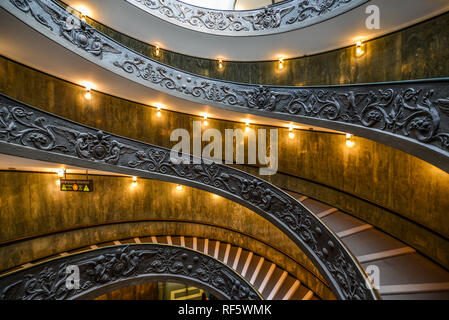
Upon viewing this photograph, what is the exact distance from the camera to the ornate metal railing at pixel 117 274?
475 centimetres

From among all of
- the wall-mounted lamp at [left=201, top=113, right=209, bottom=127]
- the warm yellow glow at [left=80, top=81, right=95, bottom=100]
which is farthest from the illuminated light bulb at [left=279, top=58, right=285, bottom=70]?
the warm yellow glow at [left=80, top=81, right=95, bottom=100]

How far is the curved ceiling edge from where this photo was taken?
7745 millimetres

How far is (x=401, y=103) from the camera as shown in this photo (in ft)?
14.3

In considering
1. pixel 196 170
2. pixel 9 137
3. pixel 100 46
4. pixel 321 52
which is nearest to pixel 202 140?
pixel 196 170

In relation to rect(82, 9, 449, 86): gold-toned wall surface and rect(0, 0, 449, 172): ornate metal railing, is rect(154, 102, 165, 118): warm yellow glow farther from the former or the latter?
rect(82, 9, 449, 86): gold-toned wall surface

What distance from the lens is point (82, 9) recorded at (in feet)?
25.3

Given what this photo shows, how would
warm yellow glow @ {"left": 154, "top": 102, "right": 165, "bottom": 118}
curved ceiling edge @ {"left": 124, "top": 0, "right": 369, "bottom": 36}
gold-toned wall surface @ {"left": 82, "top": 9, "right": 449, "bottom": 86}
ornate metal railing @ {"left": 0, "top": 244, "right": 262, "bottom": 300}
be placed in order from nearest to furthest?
ornate metal railing @ {"left": 0, "top": 244, "right": 262, "bottom": 300}
gold-toned wall surface @ {"left": 82, "top": 9, "right": 449, "bottom": 86}
curved ceiling edge @ {"left": 124, "top": 0, "right": 369, "bottom": 36}
warm yellow glow @ {"left": 154, "top": 102, "right": 165, "bottom": 118}

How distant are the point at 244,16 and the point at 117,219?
388 inches

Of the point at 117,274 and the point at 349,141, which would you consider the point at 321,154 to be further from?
the point at 117,274

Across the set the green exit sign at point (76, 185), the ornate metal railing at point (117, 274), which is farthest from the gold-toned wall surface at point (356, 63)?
the ornate metal railing at point (117, 274)

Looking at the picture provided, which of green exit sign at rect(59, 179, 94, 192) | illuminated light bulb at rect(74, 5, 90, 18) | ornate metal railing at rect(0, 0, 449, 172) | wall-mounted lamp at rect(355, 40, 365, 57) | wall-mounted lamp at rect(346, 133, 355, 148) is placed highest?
illuminated light bulb at rect(74, 5, 90, 18)

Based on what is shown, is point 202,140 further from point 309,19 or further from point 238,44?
point 309,19

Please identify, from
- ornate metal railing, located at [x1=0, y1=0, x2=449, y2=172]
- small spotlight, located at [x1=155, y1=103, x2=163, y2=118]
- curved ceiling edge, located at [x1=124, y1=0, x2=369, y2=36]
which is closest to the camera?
ornate metal railing, located at [x1=0, y1=0, x2=449, y2=172]

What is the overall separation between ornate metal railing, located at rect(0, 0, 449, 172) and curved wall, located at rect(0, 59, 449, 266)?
2.04 m
